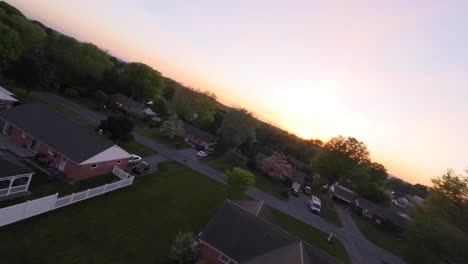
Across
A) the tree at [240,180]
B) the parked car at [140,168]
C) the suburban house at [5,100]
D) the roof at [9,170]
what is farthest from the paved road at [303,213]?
the roof at [9,170]

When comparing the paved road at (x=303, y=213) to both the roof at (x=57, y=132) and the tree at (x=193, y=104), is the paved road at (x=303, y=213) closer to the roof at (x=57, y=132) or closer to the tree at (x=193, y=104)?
the roof at (x=57, y=132)

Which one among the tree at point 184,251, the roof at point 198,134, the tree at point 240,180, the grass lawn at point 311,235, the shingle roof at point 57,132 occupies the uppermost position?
the tree at point 240,180

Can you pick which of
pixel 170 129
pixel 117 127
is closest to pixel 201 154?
pixel 170 129

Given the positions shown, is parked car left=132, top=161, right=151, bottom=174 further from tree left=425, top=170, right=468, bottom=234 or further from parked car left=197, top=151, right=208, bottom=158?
tree left=425, top=170, right=468, bottom=234

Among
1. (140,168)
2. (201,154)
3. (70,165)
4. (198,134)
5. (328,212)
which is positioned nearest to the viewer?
(70,165)

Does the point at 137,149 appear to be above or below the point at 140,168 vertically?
below

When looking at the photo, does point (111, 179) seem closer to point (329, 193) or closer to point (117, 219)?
point (117, 219)

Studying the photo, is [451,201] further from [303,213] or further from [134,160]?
[134,160]
